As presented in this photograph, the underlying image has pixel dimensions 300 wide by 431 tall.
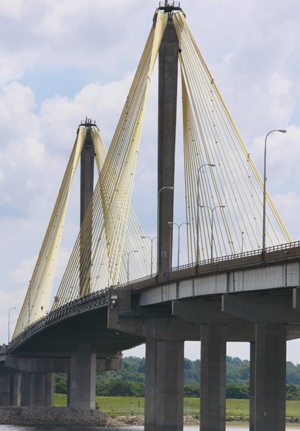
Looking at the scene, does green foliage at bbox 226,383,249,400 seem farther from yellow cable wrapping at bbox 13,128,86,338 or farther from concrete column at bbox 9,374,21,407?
yellow cable wrapping at bbox 13,128,86,338

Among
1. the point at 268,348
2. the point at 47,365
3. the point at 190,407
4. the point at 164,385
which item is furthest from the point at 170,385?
the point at 190,407

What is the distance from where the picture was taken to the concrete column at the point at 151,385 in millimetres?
66812

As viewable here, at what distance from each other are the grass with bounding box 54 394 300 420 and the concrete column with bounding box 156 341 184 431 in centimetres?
5700

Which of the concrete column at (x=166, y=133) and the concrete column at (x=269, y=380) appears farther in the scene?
the concrete column at (x=166, y=133)

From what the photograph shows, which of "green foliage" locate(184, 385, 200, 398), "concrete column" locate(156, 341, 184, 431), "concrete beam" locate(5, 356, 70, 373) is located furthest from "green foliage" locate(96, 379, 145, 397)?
"concrete column" locate(156, 341, 184, 431)

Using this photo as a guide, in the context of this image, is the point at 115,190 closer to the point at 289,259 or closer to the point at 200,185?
the point at 200,185

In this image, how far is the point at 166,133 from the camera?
201ft

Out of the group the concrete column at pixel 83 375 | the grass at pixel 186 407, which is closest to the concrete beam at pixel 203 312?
the concrete column at pixel 83 375

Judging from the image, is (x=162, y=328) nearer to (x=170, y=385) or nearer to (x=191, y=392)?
(x=170, y=385)

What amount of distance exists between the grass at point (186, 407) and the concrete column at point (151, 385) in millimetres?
52641

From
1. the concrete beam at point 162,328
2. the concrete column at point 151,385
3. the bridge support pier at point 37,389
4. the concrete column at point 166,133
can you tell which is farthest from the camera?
the bridge support pier at point 37,389

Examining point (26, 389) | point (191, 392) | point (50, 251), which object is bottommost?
point (191, 392)

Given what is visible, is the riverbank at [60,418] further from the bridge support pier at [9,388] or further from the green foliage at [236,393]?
the green foliage at [236,393]

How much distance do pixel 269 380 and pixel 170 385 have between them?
22030mm
